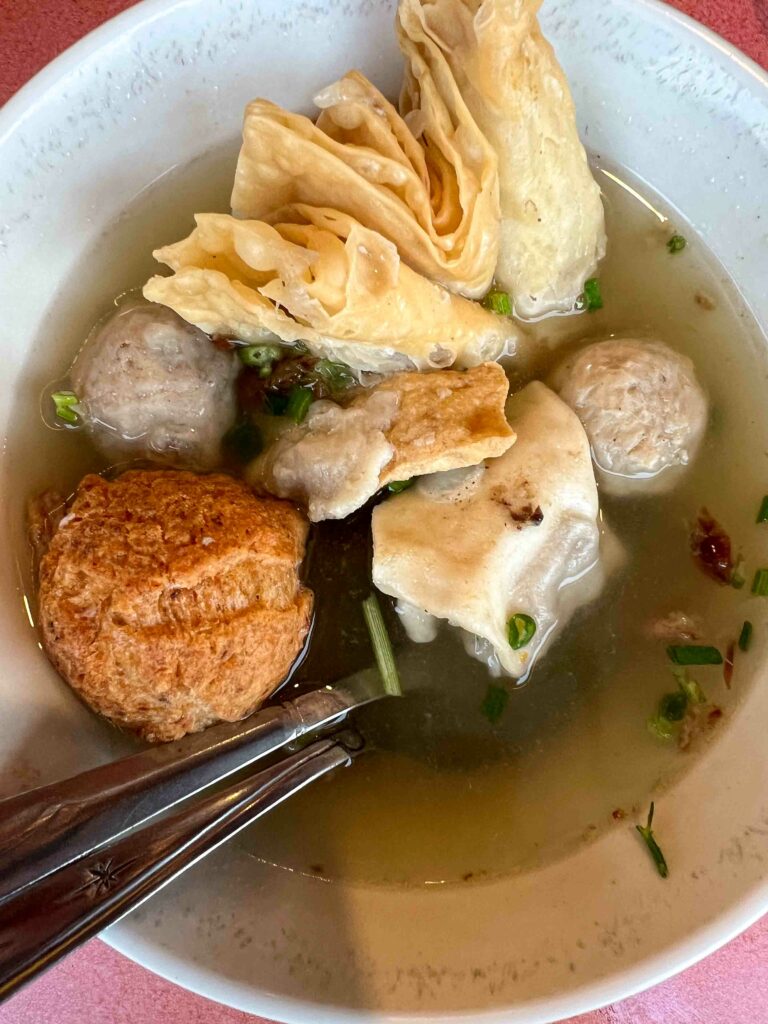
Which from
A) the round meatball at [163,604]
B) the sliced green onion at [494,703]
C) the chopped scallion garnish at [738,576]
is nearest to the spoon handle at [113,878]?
the round meatball at [163,604]

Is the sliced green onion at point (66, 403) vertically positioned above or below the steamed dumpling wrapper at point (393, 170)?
below

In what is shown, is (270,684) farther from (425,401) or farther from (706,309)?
(706,309)

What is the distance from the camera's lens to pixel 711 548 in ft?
5.56

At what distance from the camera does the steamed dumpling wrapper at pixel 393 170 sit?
4.54ft

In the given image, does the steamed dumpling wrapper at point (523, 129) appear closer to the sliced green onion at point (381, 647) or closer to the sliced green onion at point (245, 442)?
the sliced green onion at point (245, 442)

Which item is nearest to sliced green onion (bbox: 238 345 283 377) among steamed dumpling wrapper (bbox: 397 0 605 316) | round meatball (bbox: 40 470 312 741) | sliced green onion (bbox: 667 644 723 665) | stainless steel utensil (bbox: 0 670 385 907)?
round meatball (bbox: 40 470 312 741)

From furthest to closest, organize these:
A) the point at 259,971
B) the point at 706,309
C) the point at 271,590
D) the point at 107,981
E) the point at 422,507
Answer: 1. the point at 706,309
2. the point at 107,981
3. the point at 422,507
4. the point at 271,590
5. the point at 259,971

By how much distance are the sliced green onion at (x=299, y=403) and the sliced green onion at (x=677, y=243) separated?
0.96m

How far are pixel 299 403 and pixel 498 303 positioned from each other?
0.50m

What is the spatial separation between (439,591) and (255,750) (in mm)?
464

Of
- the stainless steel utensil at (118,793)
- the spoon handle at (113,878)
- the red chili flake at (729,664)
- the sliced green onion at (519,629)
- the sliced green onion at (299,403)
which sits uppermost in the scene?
the red chili flake at (729,664)

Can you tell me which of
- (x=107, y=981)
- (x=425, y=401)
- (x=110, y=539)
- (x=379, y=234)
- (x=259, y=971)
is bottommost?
Answer: (x=107, y=981)

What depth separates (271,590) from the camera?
136 cm

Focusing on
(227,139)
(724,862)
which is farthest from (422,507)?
(227,139)
